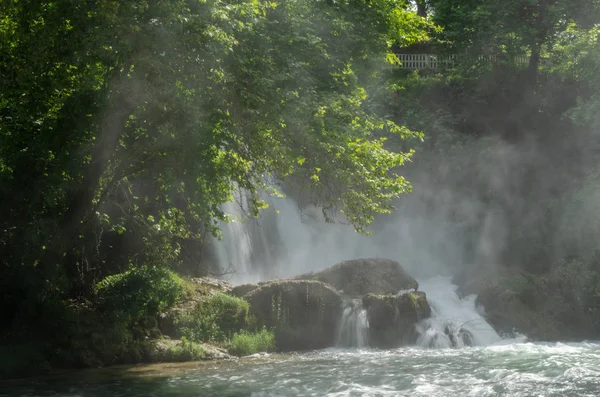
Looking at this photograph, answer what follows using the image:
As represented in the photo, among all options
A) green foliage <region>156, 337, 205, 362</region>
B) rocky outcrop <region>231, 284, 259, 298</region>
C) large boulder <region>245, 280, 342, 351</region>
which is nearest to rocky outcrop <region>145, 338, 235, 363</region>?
green foliage <region>156, 337, 205, 362</region>

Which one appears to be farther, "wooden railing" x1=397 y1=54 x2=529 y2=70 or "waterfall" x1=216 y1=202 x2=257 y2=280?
"wooden railing" x1=397 y1=54 x2=529 y2=70

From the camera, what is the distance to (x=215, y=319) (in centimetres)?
1972

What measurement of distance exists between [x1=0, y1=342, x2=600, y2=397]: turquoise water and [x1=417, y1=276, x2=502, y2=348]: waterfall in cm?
161

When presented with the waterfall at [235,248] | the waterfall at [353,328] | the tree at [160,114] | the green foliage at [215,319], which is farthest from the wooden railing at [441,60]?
the tree at [160,114]

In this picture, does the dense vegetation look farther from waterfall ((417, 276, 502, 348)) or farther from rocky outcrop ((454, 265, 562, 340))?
waterfall ((417, 276, 502, 348))

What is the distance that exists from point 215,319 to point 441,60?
22004mm

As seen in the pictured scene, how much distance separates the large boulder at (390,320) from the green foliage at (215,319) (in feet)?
11.3

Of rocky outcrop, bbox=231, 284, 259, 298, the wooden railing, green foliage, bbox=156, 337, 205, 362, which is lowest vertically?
green foliage, bbox=156, 337, 205, 362

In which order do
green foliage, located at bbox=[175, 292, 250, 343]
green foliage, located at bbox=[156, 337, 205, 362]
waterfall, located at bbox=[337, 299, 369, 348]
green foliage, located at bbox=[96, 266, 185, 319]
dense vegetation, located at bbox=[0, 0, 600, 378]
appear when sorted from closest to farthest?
1. dense vegetation, located at bbox=[0, 0, 600, 378]
2. green foliage, located at bbox=[156, 337, 205, 362]
3. green foliage, located at bbox=[96, 266, 185, 319]
4. green foliage, located at bbox=[175, 292, 250, 343]
5. waterfall, located at bbox=[337, 299, 369, 348]

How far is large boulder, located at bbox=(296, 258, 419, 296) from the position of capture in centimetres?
2223

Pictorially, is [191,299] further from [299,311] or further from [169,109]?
[169,109]

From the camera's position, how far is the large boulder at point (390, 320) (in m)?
20.1

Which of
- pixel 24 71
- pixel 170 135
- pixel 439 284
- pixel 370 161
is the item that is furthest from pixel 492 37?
pixel 24 71

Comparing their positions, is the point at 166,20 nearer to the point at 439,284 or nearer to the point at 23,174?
the point at 23,174
